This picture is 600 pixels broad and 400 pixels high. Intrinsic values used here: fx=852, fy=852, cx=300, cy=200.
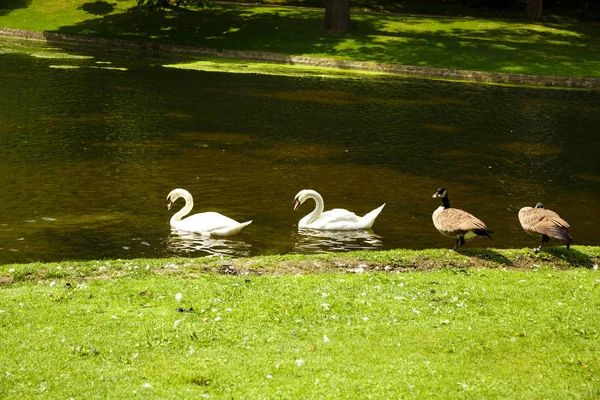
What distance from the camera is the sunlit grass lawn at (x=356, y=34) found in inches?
2147

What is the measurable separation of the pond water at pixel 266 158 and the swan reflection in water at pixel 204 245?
0.07 m

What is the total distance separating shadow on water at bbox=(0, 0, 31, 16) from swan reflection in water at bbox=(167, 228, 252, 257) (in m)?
59.5

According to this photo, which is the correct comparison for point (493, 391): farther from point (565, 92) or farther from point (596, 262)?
point (565, 92)

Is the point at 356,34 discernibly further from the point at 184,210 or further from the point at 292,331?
the point at 292,331

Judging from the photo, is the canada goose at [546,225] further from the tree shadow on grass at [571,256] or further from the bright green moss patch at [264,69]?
the bright green moss patch at [264,69]

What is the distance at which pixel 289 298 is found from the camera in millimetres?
13367

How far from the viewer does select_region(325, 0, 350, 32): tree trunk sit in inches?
2437

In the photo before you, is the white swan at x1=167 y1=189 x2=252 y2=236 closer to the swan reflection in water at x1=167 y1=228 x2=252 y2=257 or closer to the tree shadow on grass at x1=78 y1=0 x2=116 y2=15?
the swan reflection in water at x1=167 y1=228 x2=252 y2=257

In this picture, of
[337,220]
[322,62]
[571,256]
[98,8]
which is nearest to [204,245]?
[337,220]

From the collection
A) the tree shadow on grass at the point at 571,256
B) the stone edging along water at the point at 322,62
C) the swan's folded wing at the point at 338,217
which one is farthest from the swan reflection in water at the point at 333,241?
the stone edging along water at the point at 322,62

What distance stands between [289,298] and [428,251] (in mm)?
4668

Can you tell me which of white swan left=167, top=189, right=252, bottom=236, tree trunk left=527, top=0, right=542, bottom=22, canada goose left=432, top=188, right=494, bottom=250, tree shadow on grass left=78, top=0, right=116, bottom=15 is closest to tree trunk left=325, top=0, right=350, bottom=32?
tree trunk left=527, top=0, right=542, bottom=22

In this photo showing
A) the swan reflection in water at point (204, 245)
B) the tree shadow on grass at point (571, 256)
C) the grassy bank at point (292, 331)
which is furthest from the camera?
the swan reflection in water at point (204, 245)

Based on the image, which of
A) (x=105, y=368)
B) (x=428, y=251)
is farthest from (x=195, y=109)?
(x=105, y=368)
